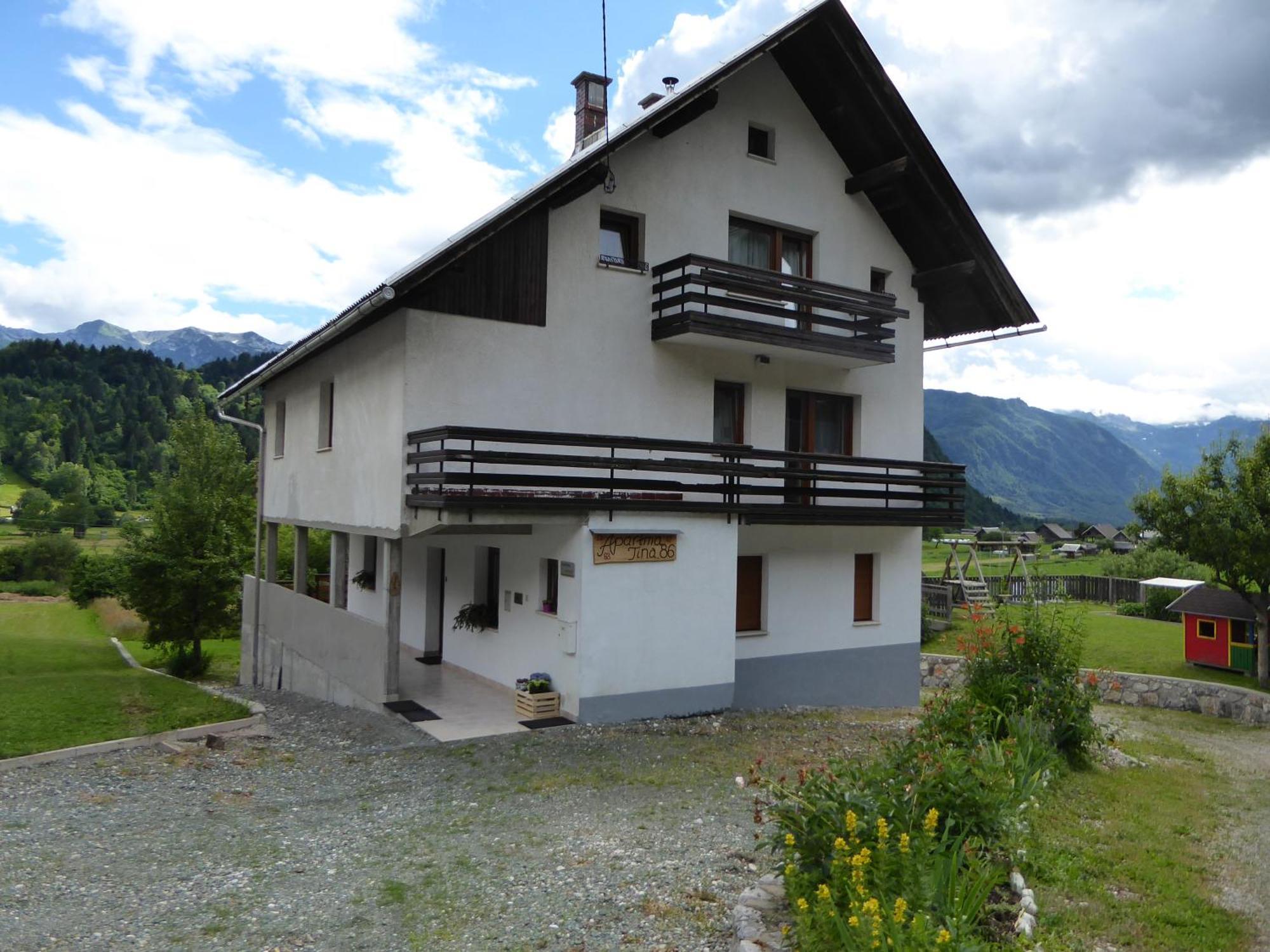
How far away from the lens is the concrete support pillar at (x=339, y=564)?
22047 millimetres

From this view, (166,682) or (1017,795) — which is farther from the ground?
(1017,795)

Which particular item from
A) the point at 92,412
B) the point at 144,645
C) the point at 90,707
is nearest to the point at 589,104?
the point at 90,707

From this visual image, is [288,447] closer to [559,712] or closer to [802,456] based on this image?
[559,712]

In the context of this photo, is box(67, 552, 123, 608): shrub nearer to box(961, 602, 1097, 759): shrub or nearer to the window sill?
the window sill

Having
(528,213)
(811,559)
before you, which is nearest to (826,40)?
(528,213)

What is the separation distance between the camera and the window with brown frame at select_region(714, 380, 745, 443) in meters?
16.7

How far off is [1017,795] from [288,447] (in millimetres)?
17620

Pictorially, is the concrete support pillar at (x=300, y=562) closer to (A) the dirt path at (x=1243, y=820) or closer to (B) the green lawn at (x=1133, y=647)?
(B) the green lawn at (x=1133, y=647)

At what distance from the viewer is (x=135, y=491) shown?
351ft

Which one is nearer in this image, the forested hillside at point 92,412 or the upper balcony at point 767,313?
the upper balcony at point 767,313

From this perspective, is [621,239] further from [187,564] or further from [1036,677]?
[187,564]

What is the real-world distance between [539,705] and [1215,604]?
78.3 feet

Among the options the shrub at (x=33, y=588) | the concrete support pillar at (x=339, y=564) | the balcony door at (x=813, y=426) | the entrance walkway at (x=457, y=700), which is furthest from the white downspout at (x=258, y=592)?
the shrub at (x=33, y=588)

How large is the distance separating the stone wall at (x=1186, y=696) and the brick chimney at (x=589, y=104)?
16.0 m
